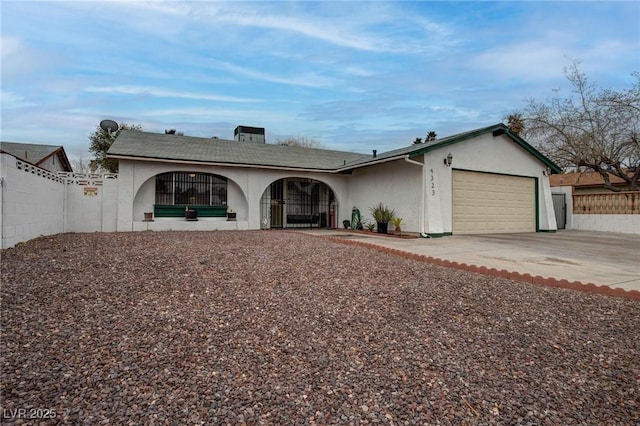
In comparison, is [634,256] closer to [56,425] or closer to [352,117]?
[56,425]

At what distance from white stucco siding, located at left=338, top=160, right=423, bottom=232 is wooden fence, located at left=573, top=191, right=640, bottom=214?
944 centimetres

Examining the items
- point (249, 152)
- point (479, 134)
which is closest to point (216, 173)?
point (249, 152)

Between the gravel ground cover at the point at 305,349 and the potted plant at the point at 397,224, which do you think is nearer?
the gravel ground cover at the point at 305,349

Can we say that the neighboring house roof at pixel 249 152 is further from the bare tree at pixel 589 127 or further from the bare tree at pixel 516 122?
the bare tree at pixel 516 122

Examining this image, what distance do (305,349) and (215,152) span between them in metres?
12.2

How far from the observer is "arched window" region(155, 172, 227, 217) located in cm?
1267

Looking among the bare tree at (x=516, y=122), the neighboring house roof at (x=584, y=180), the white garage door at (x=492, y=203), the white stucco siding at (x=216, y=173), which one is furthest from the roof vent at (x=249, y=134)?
the neighboring house roof at (x=584, y=180)

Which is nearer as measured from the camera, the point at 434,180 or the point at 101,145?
the point at 434,180

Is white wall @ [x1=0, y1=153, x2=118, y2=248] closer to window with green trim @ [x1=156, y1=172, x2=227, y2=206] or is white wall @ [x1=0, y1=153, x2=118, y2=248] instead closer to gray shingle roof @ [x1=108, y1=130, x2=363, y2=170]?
gray shingle roof @ [x1=108, y1=130, x2=363, y2=170]

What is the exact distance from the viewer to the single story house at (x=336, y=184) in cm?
1152

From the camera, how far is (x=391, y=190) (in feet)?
41.9

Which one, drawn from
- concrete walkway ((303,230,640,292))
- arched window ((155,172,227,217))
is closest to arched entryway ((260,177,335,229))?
arched window ((155,172,227,217))

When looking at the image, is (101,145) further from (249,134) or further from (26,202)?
(26,202)

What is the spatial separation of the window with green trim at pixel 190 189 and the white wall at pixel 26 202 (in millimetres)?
3235
